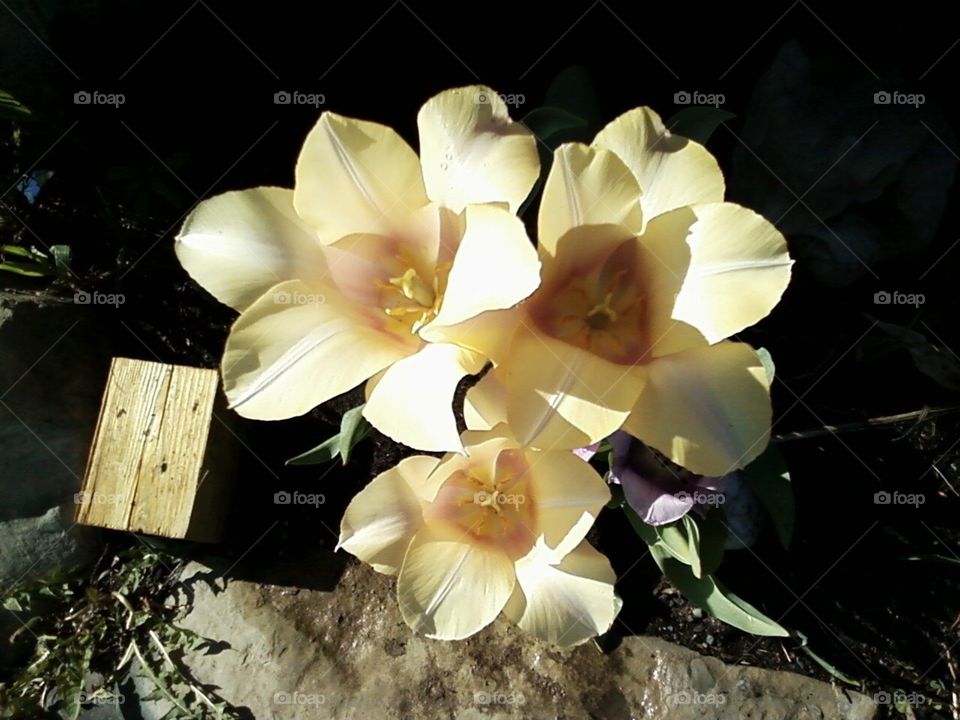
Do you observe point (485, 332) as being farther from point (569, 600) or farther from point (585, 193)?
point (569, 600)

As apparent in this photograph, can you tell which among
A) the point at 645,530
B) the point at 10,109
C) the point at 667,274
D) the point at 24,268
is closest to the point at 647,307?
the point at 667,274

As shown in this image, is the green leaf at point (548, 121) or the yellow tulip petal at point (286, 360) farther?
the green leaf at point (548, 121)

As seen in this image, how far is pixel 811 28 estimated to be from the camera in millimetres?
1874

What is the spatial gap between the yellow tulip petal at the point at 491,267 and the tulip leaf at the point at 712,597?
0.89m

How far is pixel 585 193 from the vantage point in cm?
102

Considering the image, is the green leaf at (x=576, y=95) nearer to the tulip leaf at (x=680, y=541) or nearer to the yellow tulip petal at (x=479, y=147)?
the yellow tulip petal at (x=479, y=147)

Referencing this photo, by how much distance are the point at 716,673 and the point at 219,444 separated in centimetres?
149

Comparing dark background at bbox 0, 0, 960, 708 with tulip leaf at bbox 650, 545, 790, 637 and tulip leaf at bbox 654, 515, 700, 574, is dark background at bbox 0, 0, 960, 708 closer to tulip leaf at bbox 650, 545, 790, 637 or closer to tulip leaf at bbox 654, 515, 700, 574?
tulip leaf at bbox 650, 545, 790, 637

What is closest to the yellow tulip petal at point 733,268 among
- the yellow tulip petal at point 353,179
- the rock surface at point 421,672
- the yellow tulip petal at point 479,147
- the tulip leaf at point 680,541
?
the yellow tulip petal at point 479,147

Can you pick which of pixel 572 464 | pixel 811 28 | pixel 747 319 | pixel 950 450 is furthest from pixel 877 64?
pixel 572 464

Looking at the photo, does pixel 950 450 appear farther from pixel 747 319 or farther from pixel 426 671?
pixel 426 671

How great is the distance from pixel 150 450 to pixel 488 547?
1104 mm

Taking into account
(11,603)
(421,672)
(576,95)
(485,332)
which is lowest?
(421,672)

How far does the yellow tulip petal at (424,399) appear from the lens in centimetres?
106
